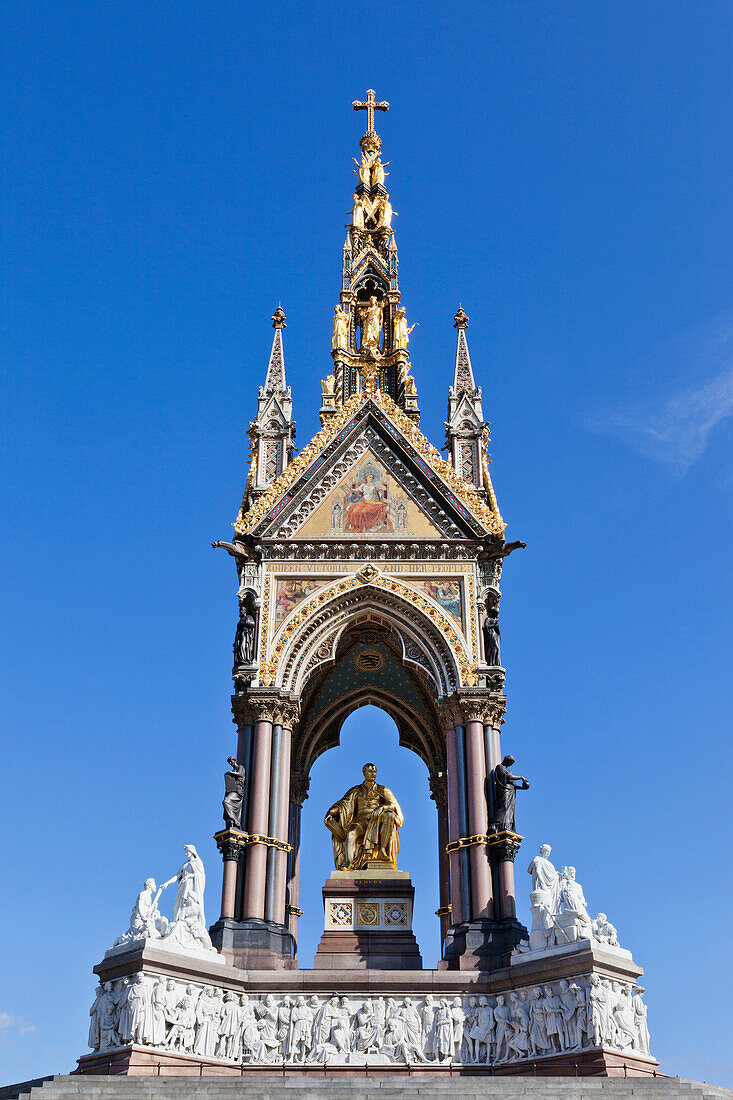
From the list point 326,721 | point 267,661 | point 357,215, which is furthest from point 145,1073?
point 357,215

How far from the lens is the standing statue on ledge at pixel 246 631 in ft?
84.6

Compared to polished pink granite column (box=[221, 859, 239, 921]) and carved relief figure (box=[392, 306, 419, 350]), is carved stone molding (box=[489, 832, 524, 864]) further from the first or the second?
carved relief figure (box=[392, 306, 419, 350])

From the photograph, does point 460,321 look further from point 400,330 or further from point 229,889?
point 229,889

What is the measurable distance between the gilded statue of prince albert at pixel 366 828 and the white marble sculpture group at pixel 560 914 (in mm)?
5113

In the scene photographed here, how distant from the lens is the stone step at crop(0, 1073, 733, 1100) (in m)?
16.3

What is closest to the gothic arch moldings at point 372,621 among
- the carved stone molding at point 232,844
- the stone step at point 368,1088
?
the carved stone molding at point 232,844

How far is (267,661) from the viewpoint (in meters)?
25.7

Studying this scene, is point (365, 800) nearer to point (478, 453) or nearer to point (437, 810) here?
point (437, 810)

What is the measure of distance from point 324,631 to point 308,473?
3848 mm

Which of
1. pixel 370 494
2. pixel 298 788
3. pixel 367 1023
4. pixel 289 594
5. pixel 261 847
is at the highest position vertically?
pixel 370 494

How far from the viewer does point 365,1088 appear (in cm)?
1655

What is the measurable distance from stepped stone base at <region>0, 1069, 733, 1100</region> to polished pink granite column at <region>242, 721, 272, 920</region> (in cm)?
587

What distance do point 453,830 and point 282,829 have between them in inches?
136

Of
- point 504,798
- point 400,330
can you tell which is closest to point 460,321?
point 400,330
